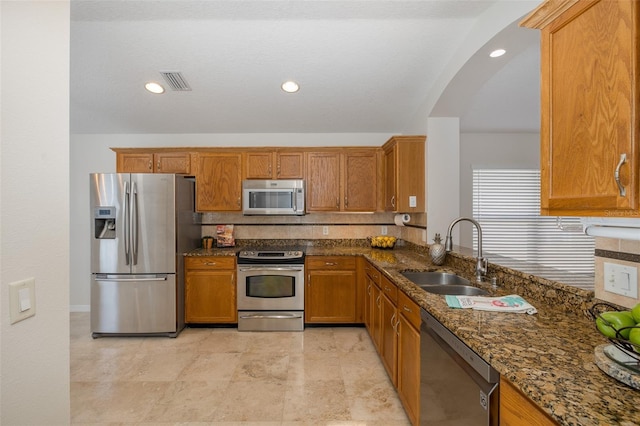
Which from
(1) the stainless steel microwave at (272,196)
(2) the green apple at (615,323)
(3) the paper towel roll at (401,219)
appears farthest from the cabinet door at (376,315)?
(2) the green apple at (615,323)

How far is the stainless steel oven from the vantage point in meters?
3.40

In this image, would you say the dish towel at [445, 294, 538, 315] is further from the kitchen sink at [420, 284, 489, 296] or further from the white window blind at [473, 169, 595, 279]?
the white window blind at [473, 169, 595, 279]

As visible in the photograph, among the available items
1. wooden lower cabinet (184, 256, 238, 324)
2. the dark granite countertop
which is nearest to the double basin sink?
the dark granite countertop

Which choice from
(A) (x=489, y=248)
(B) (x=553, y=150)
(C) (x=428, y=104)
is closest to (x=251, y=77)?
(C) (x=428, y=104)

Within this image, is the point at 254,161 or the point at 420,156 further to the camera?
the point at 254,161

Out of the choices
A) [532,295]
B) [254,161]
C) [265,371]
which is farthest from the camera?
[254,161]

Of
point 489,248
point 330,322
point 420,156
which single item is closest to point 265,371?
point 330,322

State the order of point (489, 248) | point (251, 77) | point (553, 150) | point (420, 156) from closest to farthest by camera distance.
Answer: point (553, 150) < point (251, 77) < point (420, 156) < point (489, 248)

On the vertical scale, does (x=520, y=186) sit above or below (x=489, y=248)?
above

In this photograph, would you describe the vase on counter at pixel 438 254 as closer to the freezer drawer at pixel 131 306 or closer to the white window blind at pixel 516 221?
the white window blind at pixel 516 221

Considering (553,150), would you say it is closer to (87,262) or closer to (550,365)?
(550,365)

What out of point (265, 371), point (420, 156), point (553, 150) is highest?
point (420, 156)

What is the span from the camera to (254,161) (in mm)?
3768

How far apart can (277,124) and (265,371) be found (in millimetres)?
2886
